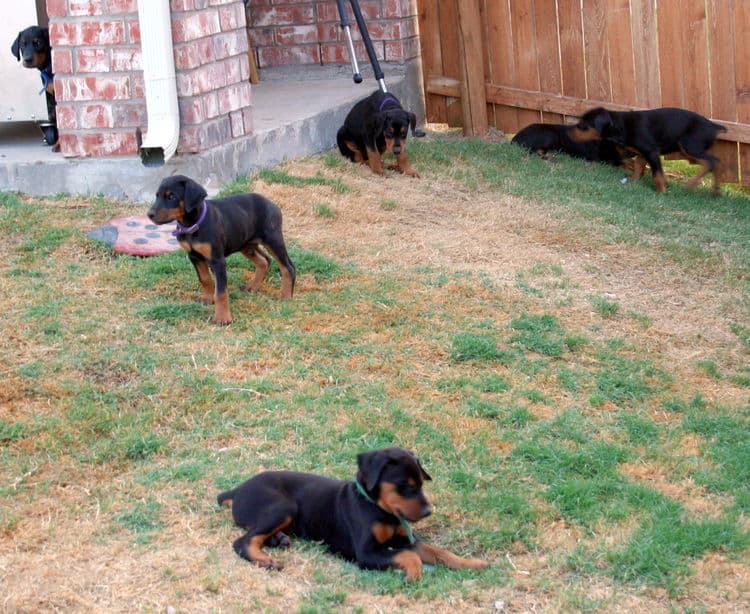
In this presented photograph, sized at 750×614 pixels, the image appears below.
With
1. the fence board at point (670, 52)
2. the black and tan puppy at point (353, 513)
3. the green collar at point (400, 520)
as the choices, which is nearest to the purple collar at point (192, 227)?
the black and tan puppy at point (353, 513)

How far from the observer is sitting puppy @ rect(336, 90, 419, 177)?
32.6 feet

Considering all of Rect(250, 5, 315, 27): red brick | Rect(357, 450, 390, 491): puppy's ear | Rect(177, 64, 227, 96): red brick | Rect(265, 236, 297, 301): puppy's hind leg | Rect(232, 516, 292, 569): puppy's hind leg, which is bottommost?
Rect(232, 516, 292, 569): puppy's hind leg

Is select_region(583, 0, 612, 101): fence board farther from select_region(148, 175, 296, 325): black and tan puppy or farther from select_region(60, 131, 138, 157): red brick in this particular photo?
select_region(148, 175, 296, 325): black and tan puppy

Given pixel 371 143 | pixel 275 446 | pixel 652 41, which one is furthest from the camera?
pixel 652 41

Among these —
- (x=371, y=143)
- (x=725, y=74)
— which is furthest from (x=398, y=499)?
(x=725, y=74)

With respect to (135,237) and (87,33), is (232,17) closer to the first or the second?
(87,33)

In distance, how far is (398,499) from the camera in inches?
171

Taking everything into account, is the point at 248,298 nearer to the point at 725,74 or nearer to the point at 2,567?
the point at 2,567

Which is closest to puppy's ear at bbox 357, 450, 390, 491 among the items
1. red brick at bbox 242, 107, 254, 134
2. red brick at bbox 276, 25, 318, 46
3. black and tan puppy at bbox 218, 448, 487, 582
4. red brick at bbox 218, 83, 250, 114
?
black and tan puppy at bbox 218, 448, 487, 582

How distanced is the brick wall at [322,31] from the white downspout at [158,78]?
4.42 meters

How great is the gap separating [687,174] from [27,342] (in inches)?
313

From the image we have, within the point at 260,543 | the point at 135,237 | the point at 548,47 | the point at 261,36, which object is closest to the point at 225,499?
the point at 260,543

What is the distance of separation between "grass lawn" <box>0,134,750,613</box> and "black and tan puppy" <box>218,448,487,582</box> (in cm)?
8

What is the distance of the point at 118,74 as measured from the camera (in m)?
8.59
